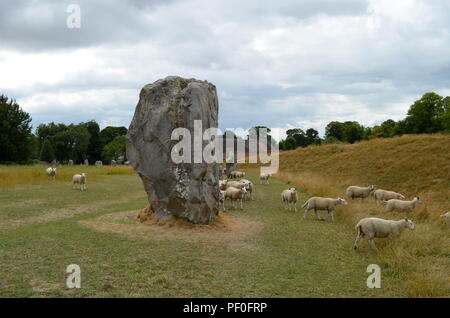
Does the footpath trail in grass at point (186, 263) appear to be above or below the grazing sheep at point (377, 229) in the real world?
below

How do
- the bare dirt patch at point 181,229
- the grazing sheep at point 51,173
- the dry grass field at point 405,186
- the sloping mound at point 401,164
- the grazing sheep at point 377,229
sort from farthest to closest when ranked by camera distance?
1. the grazing sheep at point 51,173
2. the sloping mound at point 401,164
3. the bare dirt patch at point 181,229
4. the grazing sheep at point 377,229
5. the dry grass field at point 405,186

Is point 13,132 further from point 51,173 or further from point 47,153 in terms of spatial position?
point 47,153

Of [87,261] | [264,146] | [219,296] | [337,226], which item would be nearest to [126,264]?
[87,261]

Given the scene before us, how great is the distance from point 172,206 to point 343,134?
84.6 m

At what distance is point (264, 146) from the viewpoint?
8912cm

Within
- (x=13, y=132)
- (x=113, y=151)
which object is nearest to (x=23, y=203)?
(x=13, y=132)

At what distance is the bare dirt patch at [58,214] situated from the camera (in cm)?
1320

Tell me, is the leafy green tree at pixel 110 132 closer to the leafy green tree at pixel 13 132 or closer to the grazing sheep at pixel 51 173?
the leafy green tree at pixel 13 132

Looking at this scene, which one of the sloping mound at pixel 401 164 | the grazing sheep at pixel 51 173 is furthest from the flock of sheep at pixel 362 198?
the sloping mound at pixel 401 164

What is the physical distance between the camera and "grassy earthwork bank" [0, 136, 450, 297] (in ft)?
23.9

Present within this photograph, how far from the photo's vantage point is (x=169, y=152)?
44.2 ft
